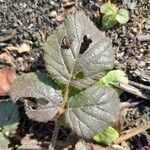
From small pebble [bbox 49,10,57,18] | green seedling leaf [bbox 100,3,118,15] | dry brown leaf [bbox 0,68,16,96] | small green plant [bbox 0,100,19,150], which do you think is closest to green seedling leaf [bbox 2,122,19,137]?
small green plant [bbox 0,100,19,150]

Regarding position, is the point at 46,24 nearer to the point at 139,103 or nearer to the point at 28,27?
the point at 28,27

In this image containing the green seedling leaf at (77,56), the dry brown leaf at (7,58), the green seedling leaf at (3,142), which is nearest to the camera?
the green seedling leaf at (77,56)

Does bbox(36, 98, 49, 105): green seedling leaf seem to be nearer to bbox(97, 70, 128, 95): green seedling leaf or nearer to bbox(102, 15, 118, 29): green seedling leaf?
bbox(97, 70, 128, 95): green seedling leaf

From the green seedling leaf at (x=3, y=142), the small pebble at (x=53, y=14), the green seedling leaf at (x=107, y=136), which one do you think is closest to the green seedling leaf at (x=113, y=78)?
the green seedling leaf at (x=107, y=136)

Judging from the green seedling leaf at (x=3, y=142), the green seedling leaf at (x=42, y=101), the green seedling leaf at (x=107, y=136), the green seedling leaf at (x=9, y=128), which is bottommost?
the green seedling leaf at (x=107, y=136)

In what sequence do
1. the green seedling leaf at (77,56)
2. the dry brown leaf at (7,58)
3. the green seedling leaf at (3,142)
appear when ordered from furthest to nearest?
the dry brown leaf at (7,58) < the green seedling leaf at (3,142) < the green seedling leaf at (77,56)

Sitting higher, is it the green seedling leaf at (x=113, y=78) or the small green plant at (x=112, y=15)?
the small green plant at (x=112, y=15)

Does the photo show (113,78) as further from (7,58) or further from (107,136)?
(7,58)

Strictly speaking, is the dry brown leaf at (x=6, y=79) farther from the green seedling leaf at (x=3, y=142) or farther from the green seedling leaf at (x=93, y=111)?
the green seedling leaf at (x=93, y=111)
